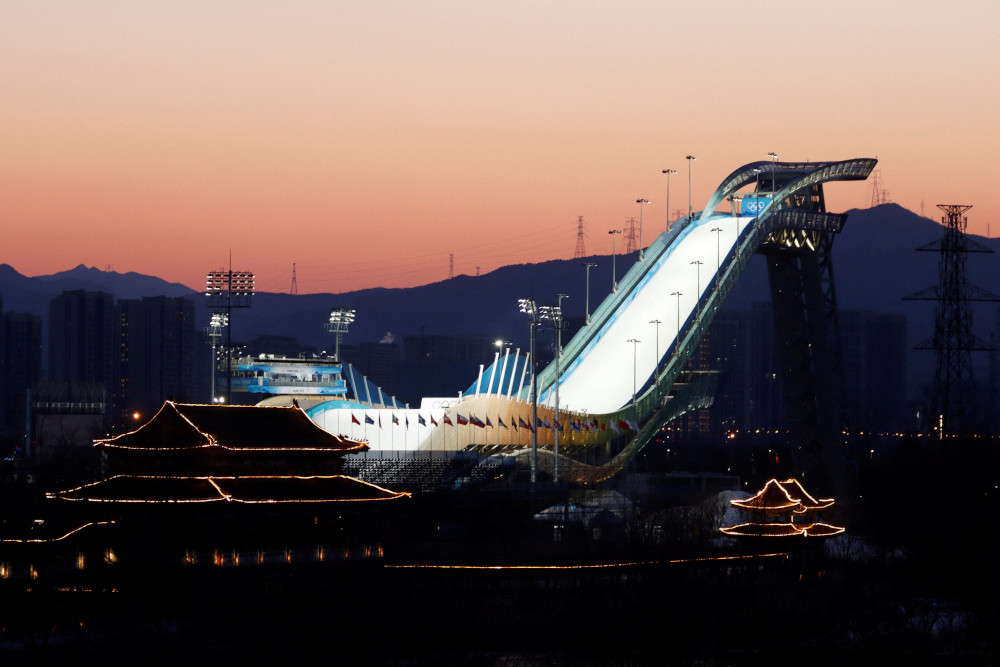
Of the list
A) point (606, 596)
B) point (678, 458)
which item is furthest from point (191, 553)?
point (678, 458)

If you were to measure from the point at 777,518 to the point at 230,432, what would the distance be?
22489mm

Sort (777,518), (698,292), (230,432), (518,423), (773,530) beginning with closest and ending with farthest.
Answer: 1. (230,432)
2. (773,530)
3. (777,518)
4. (518,423)
5. (698,292)

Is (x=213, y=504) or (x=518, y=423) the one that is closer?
(x=213, y=504)

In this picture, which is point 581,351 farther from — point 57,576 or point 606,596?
point 57,576

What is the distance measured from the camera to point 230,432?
196ft

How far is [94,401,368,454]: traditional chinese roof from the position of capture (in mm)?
58469

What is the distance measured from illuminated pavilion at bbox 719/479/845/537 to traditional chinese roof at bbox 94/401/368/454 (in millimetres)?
16231

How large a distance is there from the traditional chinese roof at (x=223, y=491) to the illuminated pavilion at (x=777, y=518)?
611 inches

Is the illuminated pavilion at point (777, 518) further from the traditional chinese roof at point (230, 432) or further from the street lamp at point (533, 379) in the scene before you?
the traditional chinese roof at point (230, 432)

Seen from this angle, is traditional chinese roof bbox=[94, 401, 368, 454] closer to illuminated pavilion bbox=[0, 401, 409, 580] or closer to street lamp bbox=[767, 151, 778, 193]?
illuminated pavilion bbox=[0, 401, 409, 580]

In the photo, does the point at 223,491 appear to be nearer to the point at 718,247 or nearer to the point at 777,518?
the point at 777,518

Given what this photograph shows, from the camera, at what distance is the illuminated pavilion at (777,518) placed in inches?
2689

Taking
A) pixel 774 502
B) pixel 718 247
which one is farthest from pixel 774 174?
pixel 774 502

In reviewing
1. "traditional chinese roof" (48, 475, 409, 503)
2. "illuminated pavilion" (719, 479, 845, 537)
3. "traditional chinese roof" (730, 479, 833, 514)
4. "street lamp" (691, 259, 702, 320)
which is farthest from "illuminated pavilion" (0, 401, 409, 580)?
"street lamp" (691, 259, 702, 320)
